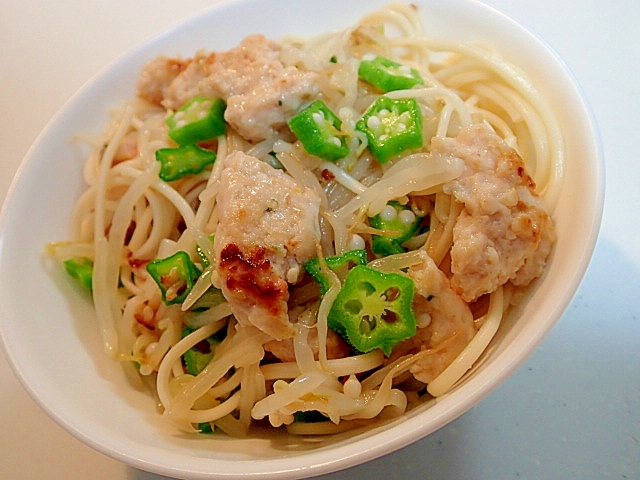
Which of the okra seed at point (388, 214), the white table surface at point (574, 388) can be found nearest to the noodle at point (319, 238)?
the okra seed at point (388, 214)

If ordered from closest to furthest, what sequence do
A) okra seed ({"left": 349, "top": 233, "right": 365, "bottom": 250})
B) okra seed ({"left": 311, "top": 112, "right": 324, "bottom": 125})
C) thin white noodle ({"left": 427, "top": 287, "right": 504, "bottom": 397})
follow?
thin white noodle ({"left": 427, "top": 287, "right": 504, "bottom": 397})
okra seed ({"left": 349, "top": 233, "right": 365, "bottom": 250})
okra seed ({"left": 311, "top": 112, "right": 324, "bottom": 125})

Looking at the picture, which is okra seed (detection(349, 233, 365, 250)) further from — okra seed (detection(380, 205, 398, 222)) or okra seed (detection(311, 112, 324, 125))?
okra seed (detection(311, 112, 324, 125))

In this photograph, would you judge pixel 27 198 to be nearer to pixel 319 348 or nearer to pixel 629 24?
pixel 319 348

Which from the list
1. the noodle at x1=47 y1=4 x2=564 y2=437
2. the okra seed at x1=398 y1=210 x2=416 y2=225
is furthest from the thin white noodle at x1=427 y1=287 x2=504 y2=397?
the okra seed at x1=398 y1=210 x2=416 y2=225

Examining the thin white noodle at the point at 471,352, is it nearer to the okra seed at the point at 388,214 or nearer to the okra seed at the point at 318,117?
the okra seed at the point at 388,214

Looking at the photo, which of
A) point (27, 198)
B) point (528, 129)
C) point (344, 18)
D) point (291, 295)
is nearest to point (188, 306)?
point (291, 295)

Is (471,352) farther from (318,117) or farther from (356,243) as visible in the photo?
(318,117)
